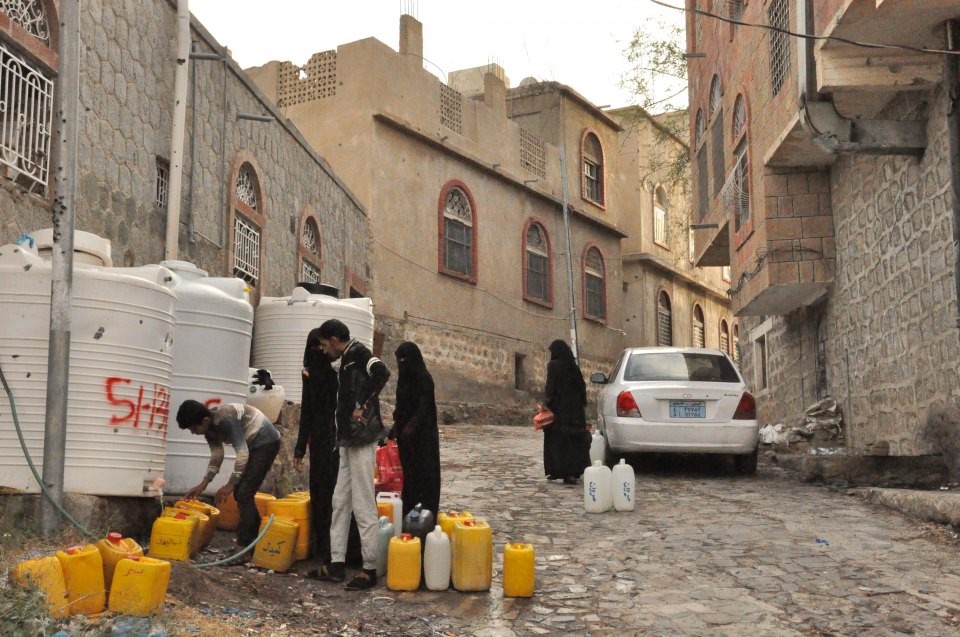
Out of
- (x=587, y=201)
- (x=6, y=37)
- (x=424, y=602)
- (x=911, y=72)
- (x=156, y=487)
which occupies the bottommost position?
(x=424, y=602)

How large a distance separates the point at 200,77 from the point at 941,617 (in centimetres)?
929

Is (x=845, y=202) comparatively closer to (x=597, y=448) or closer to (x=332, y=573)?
(x=597, y=448)

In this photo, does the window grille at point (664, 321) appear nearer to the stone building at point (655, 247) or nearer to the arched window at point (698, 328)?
the stone building at point (655, 247)

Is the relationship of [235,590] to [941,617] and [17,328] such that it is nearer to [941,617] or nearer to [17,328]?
[17,328]

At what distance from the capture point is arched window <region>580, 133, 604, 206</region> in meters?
30.5

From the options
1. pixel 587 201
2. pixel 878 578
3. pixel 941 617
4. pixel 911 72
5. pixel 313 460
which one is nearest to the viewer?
pixel 941 617

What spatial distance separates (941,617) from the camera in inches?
212

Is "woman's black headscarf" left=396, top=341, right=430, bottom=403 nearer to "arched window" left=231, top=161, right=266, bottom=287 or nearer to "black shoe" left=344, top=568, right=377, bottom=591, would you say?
"black shoe" left=344, top=568, right=377, bottom=591

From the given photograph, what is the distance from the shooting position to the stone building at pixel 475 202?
2208cm

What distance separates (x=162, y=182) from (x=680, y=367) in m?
6.19

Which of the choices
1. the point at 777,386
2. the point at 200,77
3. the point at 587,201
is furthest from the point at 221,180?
the point at 587,201

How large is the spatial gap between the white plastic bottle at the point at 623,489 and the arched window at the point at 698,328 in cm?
2781

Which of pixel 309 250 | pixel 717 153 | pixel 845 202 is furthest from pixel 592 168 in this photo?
pixel 845 202

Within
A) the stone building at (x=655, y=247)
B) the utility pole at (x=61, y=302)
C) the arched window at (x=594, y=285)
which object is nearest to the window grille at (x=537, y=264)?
the arched window at (x=594, y=285)
